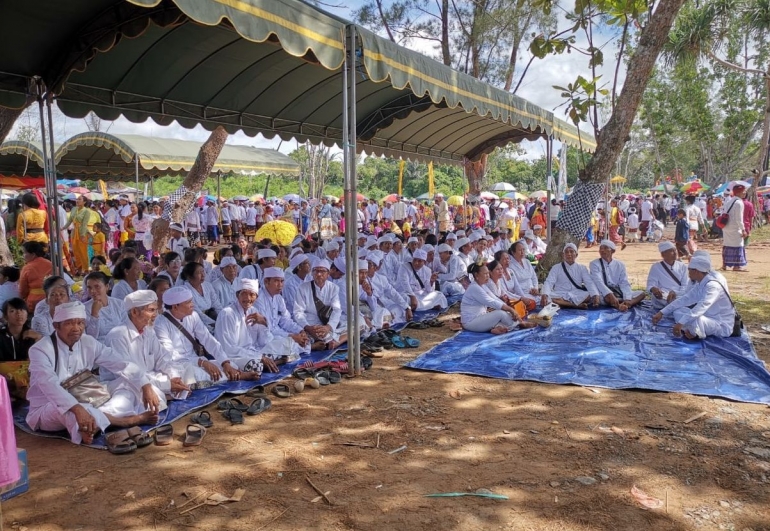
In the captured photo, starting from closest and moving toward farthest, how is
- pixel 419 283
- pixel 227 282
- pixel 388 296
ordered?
pixel 227 282, pixel 388 296, pixel 419 283

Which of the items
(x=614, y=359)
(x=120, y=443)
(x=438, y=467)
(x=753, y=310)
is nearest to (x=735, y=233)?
(x=753, y=310)

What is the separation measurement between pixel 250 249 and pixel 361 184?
3975 cm

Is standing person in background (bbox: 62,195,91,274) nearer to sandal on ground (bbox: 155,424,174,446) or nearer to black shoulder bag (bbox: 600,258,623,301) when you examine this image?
sandal on ground (bbox: 155,424,174,446)

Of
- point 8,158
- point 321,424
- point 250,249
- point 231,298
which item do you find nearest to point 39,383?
point 321,424

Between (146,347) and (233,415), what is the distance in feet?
3.06

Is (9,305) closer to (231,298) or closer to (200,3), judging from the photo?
(231,298)

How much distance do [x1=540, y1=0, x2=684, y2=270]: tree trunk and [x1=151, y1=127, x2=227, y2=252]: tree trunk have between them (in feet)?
23.1

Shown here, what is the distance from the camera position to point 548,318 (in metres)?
7.62

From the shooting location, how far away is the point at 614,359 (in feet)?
19.9

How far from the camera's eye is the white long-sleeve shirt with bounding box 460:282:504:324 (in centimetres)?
741

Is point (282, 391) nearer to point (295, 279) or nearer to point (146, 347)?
point (146, 347)

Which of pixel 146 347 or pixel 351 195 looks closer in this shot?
pixel 146 347

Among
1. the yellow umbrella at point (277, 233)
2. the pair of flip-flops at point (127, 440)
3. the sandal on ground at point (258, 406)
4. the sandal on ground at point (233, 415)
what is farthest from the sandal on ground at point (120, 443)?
the yellow umbrella at point (277, 233)

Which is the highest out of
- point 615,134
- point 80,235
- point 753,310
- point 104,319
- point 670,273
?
point 615,134
